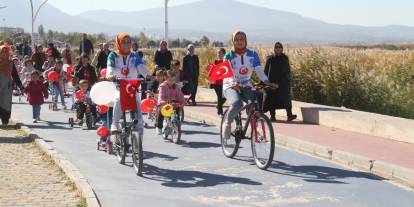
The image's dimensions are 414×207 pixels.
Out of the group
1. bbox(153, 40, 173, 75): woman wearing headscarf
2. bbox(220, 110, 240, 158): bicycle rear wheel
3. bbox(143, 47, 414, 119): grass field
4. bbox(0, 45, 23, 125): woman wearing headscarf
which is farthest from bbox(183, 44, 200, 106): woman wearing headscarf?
bbox(220, 110, 240, 158): bicycle rear wheel

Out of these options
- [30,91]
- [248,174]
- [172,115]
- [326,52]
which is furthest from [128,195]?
[326,52]

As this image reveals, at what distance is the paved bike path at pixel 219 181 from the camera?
8.30m

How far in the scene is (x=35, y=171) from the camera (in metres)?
10.0

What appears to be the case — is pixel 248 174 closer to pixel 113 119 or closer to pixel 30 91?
pixel 113 119

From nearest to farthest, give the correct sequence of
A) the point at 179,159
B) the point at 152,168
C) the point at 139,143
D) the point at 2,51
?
the point at 139,143 < the point at 152,168 < the point at 179,159 < the point at 2,51

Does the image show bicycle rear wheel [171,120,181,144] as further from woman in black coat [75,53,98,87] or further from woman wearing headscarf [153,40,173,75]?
woman wearing headscarf [153,40,173,75]

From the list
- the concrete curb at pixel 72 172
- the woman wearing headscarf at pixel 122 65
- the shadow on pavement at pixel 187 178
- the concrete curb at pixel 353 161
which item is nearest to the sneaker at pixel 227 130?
A: the shadow on pavement at pixel 187 178

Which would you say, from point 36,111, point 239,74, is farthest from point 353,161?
point 36,111

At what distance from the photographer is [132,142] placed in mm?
10055

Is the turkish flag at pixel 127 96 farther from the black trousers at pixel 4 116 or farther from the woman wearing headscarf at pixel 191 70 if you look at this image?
the woman wearing headscarf at pixel 191 70

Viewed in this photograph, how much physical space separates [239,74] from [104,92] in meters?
2.11

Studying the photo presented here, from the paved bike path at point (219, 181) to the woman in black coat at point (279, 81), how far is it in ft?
9.49

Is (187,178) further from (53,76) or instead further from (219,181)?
(53,76)

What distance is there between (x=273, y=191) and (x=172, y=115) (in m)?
4.77
